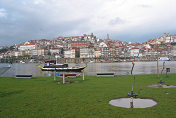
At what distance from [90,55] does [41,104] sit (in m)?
143

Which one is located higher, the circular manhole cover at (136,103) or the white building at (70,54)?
the white building at (70,54)

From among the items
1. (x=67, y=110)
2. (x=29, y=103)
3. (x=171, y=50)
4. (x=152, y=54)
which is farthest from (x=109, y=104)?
(x=171, y=50)

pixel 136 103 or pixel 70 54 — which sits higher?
pixel 70 54

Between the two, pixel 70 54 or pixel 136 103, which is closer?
Answer: pixel 136 103

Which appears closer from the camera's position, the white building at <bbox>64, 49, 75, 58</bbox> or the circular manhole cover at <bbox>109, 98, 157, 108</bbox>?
the circular manhole cover at <bbox>109, 98, 157, 108</bbox>

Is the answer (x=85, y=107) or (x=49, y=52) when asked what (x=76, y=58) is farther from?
(x=85, y=107)

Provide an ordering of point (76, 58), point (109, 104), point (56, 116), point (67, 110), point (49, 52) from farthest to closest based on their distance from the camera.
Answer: point (49, 52)
point (76, 58)
point (109, 104)
point (67, 110)
point (56, 116)

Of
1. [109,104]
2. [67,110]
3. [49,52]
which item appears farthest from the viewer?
[49,52]

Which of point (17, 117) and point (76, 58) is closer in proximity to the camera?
point (17, 117)

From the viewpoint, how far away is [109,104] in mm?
8750

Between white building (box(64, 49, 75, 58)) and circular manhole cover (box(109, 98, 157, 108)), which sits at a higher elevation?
white building (box(64, 49, 75, 58))

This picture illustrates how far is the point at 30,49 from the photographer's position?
183 meters

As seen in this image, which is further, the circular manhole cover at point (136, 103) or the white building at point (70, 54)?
the white building at point (70, 54)

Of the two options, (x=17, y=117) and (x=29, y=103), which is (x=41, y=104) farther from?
(x=17, y=117)
